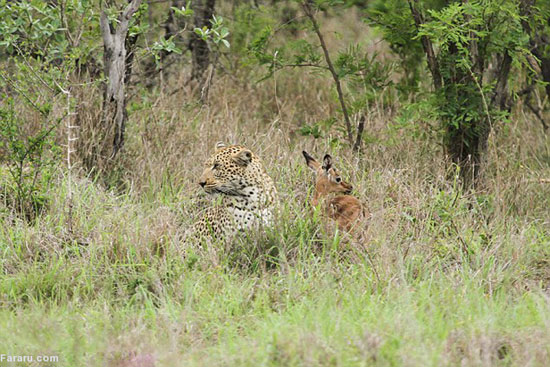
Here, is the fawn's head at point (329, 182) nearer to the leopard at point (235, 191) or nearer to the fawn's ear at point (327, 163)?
the fawn's ear at point (327, 163)

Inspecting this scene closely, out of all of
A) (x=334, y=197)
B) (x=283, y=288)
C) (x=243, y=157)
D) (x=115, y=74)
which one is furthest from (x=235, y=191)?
(x=115, y=74)

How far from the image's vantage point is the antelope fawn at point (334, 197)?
667 cm

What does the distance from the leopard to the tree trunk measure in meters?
1.58

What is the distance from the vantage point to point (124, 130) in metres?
8.20

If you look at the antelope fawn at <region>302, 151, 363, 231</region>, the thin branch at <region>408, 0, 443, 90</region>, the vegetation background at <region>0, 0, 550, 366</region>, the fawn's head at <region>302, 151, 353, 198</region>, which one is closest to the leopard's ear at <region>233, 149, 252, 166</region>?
the vegetation background at <region>0, 0, 550, 366</region>

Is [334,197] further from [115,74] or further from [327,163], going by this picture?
[115,74]

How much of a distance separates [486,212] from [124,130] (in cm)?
350

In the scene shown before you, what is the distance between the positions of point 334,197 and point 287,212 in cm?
56

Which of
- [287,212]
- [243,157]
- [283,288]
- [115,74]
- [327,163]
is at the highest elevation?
[115,74]

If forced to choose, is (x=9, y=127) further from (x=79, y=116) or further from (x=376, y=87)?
(x=376, y=87)

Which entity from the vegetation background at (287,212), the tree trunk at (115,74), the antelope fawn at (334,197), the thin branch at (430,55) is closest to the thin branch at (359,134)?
the vegetation background at (287,212)

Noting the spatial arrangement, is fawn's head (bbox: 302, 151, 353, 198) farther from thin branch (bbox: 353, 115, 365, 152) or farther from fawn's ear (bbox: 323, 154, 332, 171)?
thin branch (bbox: 353, 115, 365, 152)

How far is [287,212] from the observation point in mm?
6566

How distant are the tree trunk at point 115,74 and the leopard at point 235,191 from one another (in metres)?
1.58
